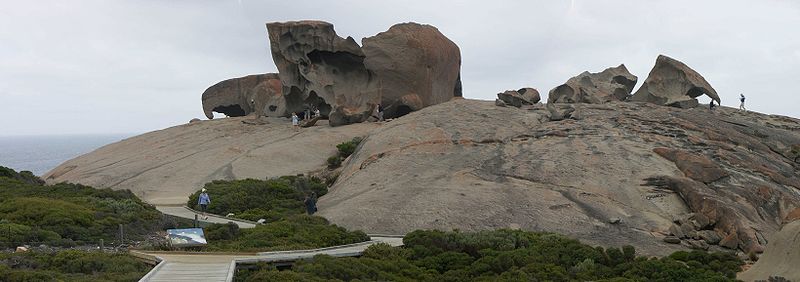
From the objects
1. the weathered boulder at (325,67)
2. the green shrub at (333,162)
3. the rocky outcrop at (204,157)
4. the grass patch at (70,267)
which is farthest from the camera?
the weathered boulder at (325,67)

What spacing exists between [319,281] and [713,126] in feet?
96.3

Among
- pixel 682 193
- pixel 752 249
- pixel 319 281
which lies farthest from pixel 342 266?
pixel 682 193

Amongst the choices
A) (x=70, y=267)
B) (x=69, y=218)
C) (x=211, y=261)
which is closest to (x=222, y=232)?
(x=69, y=218)

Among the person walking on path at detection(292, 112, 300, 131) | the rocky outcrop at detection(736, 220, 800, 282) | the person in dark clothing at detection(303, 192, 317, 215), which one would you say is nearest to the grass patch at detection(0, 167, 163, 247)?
the person in dark clothing at detection(303, 192, 317, 215)

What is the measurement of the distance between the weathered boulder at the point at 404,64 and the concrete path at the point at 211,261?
3051 cm

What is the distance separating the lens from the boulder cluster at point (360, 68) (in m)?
55.8

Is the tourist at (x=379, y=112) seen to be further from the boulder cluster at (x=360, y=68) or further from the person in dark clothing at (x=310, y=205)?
the person in dark clothing at (x=310, y=205)

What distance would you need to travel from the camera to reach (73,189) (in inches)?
1480

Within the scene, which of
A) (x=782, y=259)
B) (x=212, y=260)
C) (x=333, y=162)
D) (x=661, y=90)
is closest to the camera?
(x=782, y=259)

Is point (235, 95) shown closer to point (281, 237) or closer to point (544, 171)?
point (544, 171)

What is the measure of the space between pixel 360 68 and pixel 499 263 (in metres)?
34.4

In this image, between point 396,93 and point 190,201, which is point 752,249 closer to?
point 190,201

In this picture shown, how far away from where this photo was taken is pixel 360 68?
187ft

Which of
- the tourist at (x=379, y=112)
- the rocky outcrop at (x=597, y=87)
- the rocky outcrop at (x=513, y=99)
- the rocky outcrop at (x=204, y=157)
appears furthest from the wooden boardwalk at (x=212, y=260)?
the rocky outcrop at (x=597, y=87)
